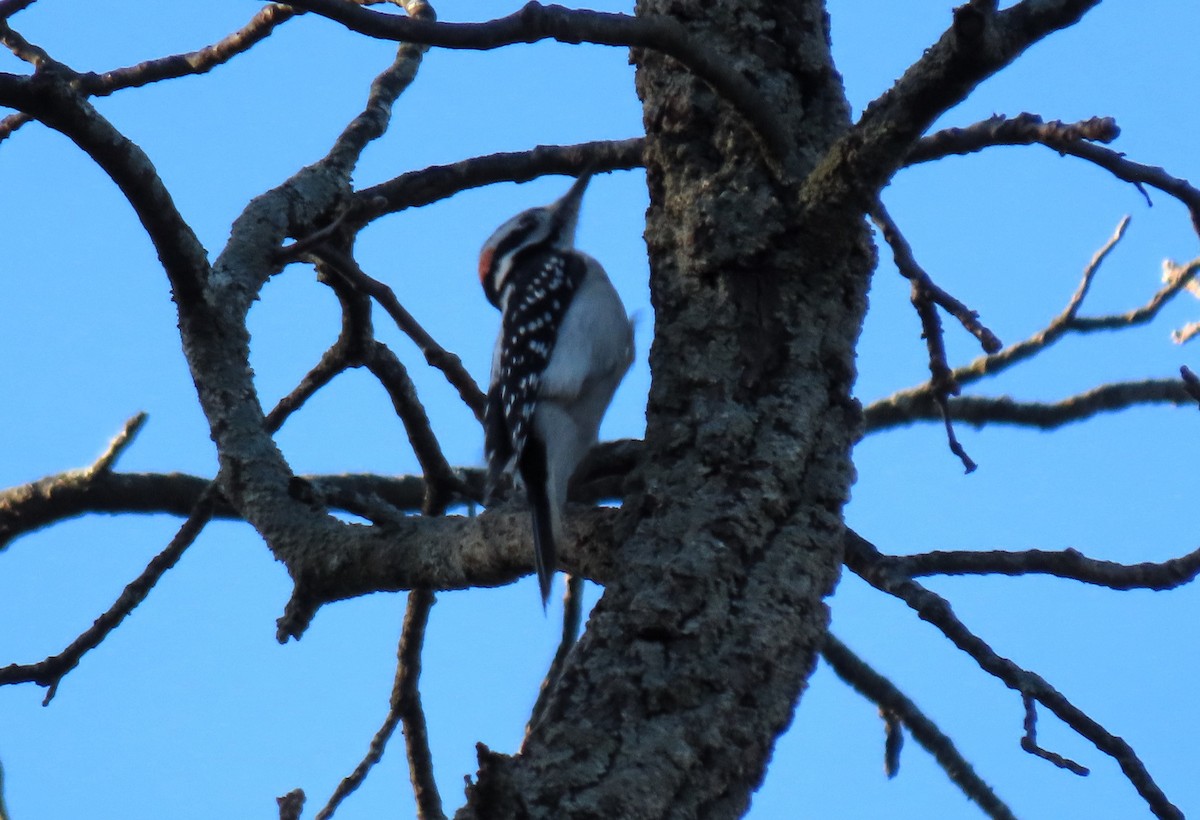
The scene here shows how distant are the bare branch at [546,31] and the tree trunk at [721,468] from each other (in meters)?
0.47

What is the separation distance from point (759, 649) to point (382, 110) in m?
2.51

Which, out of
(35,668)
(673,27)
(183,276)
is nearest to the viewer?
(673,27)

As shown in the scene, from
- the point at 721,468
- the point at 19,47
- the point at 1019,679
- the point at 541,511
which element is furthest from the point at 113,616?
the point at 1019,679

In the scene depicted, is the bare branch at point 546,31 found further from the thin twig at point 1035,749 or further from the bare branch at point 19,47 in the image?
the bare branch at point 19,47

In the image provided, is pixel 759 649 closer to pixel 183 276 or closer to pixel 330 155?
pixel 183 276

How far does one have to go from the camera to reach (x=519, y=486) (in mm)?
4352

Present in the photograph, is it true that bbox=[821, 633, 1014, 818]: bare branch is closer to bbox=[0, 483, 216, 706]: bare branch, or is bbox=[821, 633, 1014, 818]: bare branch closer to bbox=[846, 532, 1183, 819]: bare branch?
bbox=[846, 532, 1183, 819]: bare branch

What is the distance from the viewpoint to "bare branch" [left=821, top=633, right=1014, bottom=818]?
3.54 m

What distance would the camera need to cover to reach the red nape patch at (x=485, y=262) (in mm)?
6227

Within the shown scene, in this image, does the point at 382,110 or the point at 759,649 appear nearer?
the point at 759,649

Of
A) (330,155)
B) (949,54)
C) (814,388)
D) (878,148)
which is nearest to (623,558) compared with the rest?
(814,388)

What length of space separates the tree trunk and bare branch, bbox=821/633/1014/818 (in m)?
1.10

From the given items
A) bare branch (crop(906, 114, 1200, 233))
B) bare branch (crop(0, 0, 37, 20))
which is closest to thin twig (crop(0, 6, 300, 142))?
bare branch (crop(0, 0, 37, 20))

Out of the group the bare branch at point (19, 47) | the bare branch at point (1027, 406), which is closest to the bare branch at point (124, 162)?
the bare branch at point (19, 47)
